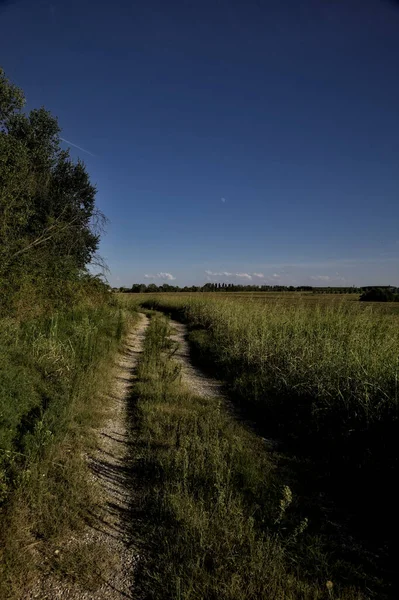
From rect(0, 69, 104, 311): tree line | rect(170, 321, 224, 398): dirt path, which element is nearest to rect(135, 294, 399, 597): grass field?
rect(170, 321, 224, 398): dirt path

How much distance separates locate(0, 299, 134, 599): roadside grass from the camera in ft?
9.02

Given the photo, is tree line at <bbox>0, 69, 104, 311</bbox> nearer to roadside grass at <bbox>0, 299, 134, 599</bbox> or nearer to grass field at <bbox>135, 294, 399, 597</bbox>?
roadside grass at <bbox>0, 299, 134, 599</bbox>

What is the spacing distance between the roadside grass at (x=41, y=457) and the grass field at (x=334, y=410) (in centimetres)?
252

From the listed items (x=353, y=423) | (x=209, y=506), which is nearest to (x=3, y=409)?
(x=209, y=506)

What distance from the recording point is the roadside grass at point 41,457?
9.02ft

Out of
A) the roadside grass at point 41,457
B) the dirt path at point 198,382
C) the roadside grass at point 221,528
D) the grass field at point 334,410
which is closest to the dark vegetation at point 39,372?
the roadside grass at point 41,457

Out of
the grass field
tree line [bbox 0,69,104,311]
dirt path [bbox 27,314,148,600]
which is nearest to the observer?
dirt path [bbox 27,314,148,600]

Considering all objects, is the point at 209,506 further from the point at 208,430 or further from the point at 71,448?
the point at 71,448

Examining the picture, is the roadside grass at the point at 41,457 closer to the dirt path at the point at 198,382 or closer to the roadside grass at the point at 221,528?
the roadside grass at the point at 221,528

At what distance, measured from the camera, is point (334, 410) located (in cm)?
582

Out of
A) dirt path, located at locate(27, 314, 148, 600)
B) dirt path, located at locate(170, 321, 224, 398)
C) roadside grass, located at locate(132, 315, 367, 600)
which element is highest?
roadside grass, located at locate(132, 315, 367, 600)

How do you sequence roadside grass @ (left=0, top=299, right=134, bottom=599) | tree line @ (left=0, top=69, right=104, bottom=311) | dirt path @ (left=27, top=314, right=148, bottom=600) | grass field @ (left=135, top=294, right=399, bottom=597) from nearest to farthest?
dirt path @ (left=27, top=314, right=148, bottom=600) < roadside grass @ (left=0, top=299, right=134, bottom=599) < grass field @ (left=135, top=294, right=399, bottom=597) < tree line @ (left=0, top=69, right=104, bottom=311)

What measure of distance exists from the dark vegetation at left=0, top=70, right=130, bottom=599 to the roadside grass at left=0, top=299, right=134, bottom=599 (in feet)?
0.03

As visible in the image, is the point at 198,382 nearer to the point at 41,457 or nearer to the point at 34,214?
the point at 41,457
